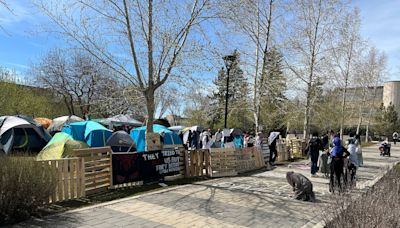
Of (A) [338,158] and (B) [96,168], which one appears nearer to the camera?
(B) [96,168]

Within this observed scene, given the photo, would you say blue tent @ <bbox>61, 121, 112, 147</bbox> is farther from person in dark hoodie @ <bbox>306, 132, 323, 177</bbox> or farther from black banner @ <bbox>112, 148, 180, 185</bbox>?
person in dark hoodie @ <bbox>306, 132, 323, 177</bbox>

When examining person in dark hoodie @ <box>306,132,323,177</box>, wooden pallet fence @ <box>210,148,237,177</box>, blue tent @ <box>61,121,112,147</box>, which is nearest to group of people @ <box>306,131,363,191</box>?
person in dark hoodie @ <box>306,132,323,177</box>

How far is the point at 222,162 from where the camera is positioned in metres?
12.8

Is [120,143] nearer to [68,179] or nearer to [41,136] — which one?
[41,136]

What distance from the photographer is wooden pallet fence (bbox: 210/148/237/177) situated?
12435 mm

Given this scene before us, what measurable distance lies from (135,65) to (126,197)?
3.92 metres

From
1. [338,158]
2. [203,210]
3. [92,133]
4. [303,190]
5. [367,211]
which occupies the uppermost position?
[92,133]

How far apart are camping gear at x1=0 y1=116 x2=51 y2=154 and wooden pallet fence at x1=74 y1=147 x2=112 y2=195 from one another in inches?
321

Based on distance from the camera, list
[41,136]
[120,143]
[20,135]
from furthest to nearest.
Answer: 1. [41,136]
2. [20,135]
3. [120,143]

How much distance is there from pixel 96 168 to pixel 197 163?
14.1 ft

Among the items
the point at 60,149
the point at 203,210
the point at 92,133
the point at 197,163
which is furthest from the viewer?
the point at 92,133

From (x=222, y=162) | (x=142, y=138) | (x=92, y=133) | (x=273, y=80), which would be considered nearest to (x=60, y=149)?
(x=222, y=162)

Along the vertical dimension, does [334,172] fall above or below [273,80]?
below

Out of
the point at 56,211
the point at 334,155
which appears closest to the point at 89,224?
the point at 56,211
